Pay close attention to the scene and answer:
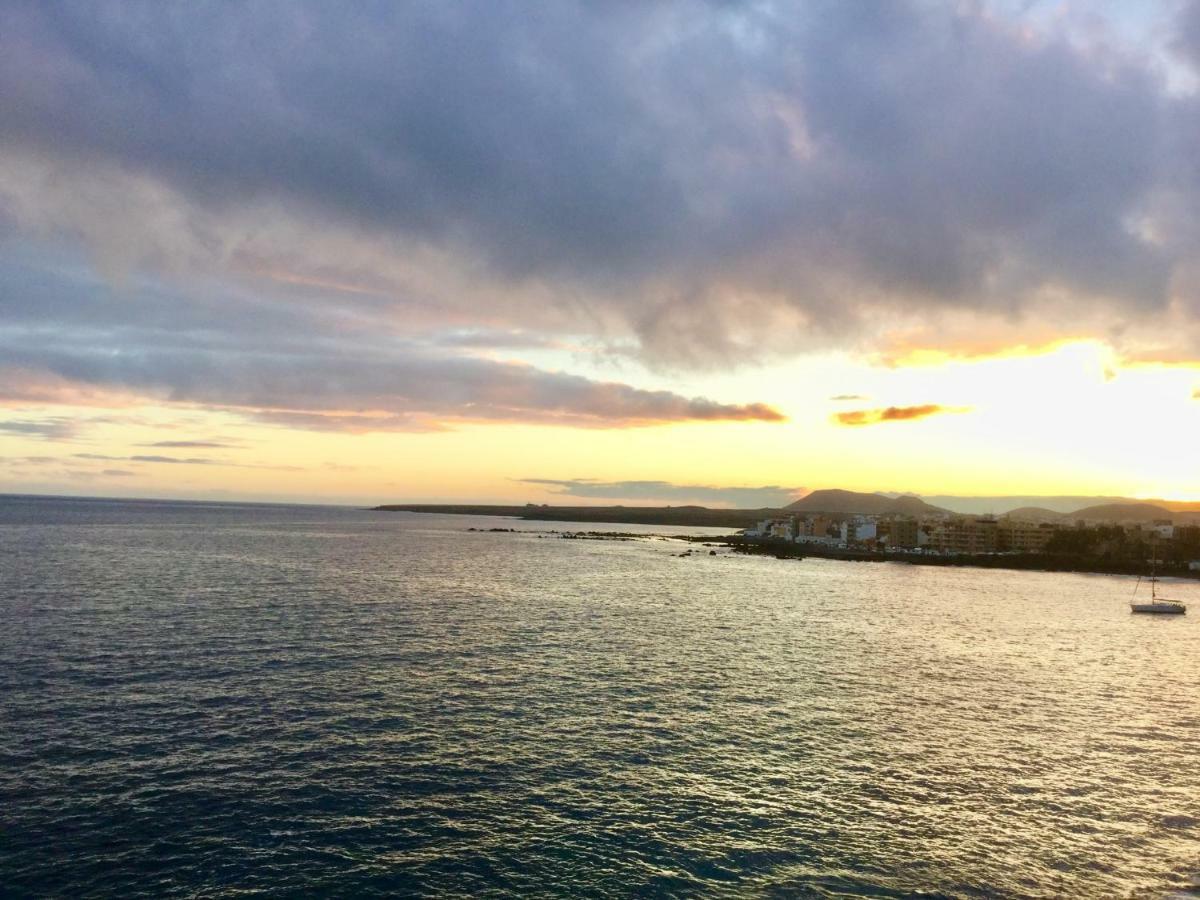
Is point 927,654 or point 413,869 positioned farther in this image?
point 927,654

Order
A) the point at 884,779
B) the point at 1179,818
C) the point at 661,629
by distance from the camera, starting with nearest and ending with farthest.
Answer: the point at 1179,818 < the point at 884,779 < the point at 661,629

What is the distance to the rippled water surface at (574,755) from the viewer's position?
94.3 feet

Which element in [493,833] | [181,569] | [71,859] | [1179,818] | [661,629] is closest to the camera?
[71,859]

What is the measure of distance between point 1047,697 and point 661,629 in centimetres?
3737

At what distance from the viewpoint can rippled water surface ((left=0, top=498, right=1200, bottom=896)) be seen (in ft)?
94.3

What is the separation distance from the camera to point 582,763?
128 ft

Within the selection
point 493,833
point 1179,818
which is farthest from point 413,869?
point 1179,818

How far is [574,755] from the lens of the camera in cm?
4025

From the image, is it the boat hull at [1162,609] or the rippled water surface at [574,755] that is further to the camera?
the boat hull at [1162,609]

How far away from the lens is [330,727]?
142 ft

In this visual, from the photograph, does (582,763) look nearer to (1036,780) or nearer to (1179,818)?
(1036,780)

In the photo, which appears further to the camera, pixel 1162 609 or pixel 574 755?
pixel 1162 609

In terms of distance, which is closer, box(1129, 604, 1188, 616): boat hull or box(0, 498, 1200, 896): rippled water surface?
box(0, 498, 1200, 896): rippled water surface

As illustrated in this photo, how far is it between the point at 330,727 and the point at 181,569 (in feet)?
308
